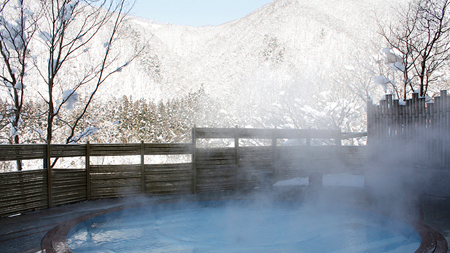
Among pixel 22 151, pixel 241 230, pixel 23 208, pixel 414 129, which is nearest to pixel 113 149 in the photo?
pixel 22 151

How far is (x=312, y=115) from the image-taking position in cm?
1273

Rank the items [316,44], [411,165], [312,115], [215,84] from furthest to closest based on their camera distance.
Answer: [215,84], [316,44], [312,115], [411,165]

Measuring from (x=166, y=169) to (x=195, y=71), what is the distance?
82117mm

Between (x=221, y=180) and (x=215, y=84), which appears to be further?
(x=215, y=84)

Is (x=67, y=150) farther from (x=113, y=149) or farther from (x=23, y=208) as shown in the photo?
(x=23, y=208)

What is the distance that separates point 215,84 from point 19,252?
68.5 metres

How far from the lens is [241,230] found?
5.20m

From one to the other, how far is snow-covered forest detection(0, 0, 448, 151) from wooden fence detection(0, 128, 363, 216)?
81 cm

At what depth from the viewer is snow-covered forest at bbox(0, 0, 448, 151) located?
6.07 m

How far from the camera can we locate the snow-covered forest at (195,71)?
6.07 m

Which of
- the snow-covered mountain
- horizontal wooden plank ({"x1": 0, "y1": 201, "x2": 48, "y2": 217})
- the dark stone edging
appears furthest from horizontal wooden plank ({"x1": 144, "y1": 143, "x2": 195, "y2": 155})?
the snow-covered mountain

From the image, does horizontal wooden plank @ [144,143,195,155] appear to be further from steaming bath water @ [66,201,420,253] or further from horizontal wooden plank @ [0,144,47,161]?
horizontal wooden plank @ [0,144,47,161]

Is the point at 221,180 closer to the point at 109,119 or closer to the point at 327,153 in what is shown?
the point at 327,153

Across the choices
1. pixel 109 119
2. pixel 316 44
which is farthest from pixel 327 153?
pixel 316 44
